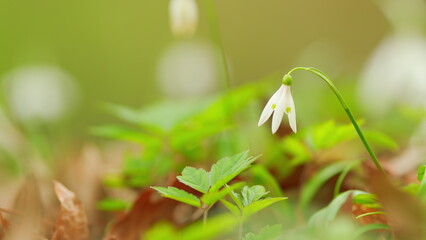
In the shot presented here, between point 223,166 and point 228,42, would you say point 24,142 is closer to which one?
point 223,166

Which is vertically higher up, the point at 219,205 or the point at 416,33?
the point at 416,33

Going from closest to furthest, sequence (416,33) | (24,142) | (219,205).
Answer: (219,205) → (24,142) → (416,33)

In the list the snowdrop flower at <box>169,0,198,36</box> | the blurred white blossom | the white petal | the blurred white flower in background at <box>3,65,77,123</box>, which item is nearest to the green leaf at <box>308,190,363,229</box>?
the white petal

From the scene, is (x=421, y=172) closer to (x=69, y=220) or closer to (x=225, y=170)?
(x=225, y=170)

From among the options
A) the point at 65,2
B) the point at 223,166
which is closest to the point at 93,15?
the point at 65,2

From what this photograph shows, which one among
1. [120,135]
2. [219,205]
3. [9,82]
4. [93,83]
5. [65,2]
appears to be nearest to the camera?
[219,205]

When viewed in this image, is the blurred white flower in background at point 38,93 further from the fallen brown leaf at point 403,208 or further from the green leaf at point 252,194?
the fallen brown leaf at point 403,208
